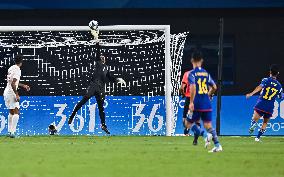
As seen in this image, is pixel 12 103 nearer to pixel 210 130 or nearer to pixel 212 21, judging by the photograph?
pixel 210 130

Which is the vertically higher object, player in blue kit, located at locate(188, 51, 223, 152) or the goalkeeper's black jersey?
the goalkeeper's black jersey

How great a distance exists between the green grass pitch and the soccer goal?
200 inches

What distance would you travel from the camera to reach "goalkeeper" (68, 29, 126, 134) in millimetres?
21922

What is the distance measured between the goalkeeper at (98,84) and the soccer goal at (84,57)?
1.41 metres

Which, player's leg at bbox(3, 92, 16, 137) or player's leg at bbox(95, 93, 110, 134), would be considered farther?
player's leg at bbox(95, 93, 110, 134)

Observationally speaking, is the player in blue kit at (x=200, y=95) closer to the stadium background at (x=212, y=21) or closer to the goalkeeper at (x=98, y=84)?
the goalkeeper at (x=98, y=84)

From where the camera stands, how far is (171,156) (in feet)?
47.6

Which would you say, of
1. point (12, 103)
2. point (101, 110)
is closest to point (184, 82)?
point (101, 110)

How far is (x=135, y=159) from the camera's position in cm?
1381

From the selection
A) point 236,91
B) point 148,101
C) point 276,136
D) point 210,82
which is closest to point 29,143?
point 210,82

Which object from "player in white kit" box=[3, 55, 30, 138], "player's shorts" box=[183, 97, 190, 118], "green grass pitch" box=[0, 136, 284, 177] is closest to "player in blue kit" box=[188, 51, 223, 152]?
"green grass pitch" box=[0, 136, 284, 177]

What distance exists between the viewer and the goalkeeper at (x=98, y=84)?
21922mm

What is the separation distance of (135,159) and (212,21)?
49.0 ft

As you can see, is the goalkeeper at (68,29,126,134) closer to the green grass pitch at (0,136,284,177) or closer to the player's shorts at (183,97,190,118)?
the player's shorts at (183,97,190,118)
